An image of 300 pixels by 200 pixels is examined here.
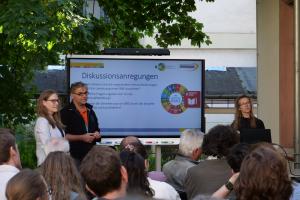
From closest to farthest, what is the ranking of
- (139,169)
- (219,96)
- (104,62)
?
(139,169) < (104,62) < (219,96)

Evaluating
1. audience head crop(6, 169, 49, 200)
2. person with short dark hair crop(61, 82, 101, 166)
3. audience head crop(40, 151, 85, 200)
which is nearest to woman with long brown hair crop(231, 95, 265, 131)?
person with short dark hair crop(61, 82, 101, 166)

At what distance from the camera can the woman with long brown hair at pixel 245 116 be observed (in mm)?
8891

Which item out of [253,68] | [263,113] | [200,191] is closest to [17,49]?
[263,113]

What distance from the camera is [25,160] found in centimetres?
1436

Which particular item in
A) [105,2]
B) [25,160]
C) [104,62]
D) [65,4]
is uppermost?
[105,2]

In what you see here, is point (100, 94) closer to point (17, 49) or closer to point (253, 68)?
point (17, 49)

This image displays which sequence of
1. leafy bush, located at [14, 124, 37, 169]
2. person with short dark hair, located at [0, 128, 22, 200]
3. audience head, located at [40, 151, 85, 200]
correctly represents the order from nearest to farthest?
audience head, located at [40, 151, 85, 200], person with short dark hair, located at [0, 128, 22, 200], leafy bush, located at [14, 124, 37, 169]

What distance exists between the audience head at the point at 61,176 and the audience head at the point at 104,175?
69cm

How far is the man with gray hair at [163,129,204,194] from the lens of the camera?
6172 millimetres

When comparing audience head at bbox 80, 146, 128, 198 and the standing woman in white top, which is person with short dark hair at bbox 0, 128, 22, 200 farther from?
the standing woman in white top

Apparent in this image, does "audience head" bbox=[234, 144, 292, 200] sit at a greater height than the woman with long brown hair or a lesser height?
lesser

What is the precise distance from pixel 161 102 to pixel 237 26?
1924 centimetres

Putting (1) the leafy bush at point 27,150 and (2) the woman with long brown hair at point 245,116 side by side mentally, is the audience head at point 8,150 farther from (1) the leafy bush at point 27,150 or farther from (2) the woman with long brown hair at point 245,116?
(1) the leafy bush at point 27,150

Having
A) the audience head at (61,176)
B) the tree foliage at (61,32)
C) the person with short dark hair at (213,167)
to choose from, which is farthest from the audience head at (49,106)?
the audience head at (61,176)
